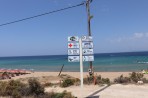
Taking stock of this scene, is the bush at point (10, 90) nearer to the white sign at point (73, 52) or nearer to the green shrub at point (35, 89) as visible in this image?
the green shrub at point (35, 89)

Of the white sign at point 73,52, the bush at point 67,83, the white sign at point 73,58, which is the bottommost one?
the bush at point 67,83

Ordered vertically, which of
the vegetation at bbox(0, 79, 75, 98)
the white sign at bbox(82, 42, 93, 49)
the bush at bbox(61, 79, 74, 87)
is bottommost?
the vegetation at bbox(0, 79, 75, 98)

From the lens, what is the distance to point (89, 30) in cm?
2172

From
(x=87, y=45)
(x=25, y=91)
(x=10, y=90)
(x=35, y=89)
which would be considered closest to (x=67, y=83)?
(x=35, y=89)

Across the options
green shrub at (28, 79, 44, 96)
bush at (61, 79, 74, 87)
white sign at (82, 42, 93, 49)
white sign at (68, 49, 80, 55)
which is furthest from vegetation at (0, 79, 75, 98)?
bush at (61, 79, 74, 87)

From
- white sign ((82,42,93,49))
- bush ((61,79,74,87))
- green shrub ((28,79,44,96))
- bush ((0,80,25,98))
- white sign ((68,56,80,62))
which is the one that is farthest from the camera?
bush ((61,79,74,87))

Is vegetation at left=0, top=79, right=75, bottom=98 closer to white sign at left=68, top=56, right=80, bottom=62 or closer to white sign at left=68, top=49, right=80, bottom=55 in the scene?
white sign at left=68, top=56, right=80, bottom=62

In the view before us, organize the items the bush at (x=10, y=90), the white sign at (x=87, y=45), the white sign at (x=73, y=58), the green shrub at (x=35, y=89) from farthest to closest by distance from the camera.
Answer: the green shrub at (x=35, y=89)
the bush at (x=10, y=90)
the white sign at (x=87, y=45)
the white sign at (x=73, y=58)

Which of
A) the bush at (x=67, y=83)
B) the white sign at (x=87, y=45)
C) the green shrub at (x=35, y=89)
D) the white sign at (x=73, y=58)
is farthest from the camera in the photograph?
the bush at (x=67, y=83)

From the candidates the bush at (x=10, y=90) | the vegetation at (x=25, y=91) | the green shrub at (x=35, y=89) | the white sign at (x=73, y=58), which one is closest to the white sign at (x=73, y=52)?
the white sign at (x=73, y=58)

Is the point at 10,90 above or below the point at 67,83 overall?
below

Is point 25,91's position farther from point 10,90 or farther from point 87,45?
point 87,45

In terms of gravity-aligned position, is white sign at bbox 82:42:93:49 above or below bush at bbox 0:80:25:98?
above

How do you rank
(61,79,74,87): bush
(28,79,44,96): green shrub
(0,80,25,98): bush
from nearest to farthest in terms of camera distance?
(0,80,25,98): bush → (28,79,44,96): green shrub → (61,79,74,87): bush
